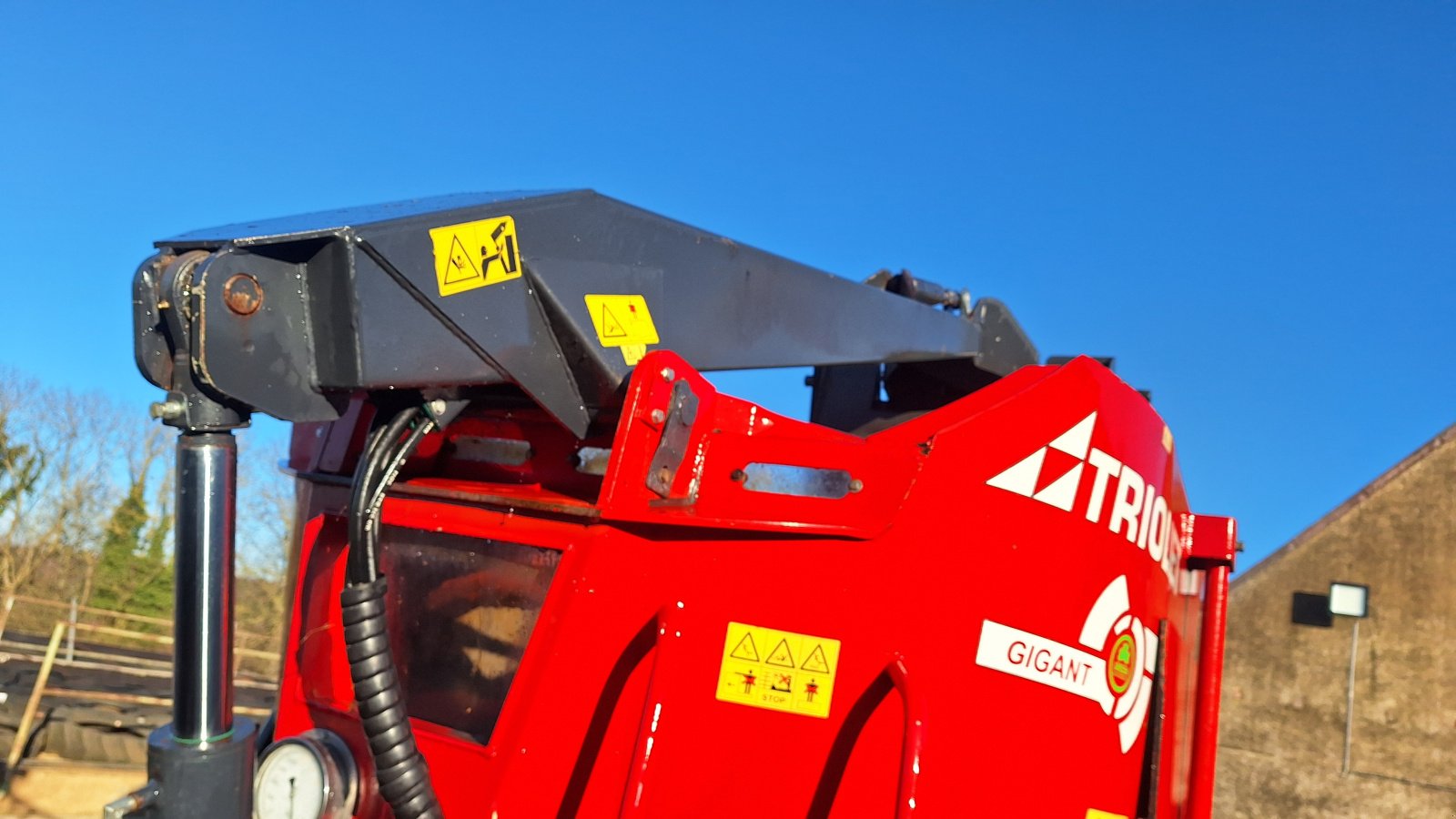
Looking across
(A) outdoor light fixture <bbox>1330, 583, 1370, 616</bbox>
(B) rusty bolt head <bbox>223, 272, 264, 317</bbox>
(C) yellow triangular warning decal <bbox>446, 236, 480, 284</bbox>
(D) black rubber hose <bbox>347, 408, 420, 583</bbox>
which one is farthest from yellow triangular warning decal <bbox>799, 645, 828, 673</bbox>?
(A) outdoor light fixture <bbox>1330, 583, 1370, 616</bbox>

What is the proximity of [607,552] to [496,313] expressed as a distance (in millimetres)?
505

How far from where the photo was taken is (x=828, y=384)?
165 inches

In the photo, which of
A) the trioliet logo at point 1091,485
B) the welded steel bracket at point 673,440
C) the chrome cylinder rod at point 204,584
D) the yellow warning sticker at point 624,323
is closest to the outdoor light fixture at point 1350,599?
Result: the trioliet logo at point 1091,485

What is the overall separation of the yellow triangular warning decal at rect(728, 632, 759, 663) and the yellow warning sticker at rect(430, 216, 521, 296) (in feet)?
2.80

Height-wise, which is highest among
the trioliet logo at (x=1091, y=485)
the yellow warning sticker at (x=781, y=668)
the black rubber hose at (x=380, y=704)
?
the trioliet logo at (x=1091, y=485)

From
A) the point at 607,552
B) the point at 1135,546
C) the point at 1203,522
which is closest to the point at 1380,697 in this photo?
the point at 1203,522

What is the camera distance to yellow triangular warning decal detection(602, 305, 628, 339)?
2311 millimetres

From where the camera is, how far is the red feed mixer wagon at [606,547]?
1.89 metres

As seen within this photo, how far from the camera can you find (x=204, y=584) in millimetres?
1844

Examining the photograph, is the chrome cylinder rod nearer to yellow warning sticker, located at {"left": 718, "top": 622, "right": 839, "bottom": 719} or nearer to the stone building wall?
yellow warning sticker, located at {"left": 718, "top": 622, "right": 839, "bottom": 719}

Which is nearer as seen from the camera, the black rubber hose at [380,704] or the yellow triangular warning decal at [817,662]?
the black rubber hose at [380,704]

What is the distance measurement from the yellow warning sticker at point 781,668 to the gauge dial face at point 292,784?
88 cm

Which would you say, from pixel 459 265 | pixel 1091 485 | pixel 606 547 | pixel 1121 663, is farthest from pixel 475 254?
pixel 1121 663

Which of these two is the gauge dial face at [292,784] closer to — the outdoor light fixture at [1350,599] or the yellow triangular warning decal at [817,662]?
the yellow triangular warning decal at [817,662]
